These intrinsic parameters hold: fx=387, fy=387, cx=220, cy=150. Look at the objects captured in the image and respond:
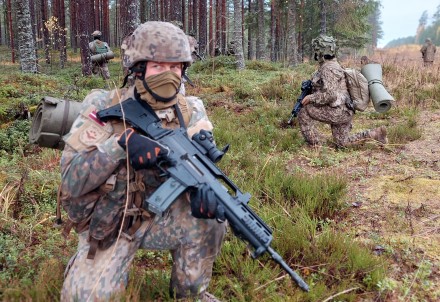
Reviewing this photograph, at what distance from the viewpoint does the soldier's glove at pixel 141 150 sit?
207cm

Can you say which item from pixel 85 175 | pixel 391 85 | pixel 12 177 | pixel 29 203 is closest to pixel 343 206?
pixel 85 175

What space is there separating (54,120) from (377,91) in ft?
16.2

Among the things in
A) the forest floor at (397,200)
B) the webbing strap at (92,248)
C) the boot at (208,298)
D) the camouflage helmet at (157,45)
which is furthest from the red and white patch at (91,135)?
the forest floor at (397,200)

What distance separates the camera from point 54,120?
2.48 meters

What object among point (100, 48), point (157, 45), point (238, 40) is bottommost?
point (157, 45)

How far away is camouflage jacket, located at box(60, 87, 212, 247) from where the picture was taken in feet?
7.23

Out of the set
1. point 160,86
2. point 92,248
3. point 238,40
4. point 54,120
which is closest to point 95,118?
point 54,120

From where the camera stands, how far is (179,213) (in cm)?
255

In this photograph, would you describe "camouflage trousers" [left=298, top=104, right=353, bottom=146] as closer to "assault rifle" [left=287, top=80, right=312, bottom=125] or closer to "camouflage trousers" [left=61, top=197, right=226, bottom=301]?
"assault rifle" [left=287, top=80, right=312, bottom=125]

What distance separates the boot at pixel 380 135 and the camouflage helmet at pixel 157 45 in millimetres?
4565

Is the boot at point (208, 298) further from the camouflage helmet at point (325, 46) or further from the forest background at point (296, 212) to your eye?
the camouflage helmet at point (325, 46)

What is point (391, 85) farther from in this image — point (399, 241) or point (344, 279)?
point (344, 279)

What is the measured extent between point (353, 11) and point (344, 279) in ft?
69.4

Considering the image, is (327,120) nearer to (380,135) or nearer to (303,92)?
(303,92)
